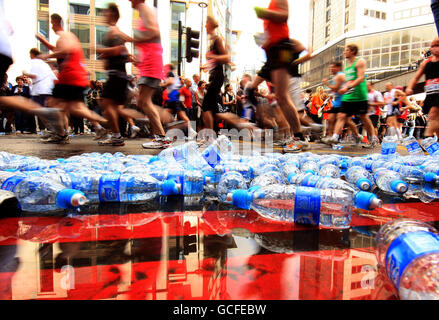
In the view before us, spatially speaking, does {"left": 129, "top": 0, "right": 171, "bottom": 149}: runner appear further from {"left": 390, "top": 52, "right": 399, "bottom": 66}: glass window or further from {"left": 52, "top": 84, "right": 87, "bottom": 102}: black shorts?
{"left": 390, "top": 52, "right": 399, "bottom": 66}: glass window

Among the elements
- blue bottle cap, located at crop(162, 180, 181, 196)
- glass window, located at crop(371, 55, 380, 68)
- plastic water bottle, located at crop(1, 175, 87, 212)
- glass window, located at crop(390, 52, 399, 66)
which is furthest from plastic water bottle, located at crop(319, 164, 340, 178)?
glass window, located at crop(371, 55, 380, 68)

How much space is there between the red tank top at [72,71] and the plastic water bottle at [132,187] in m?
3.65

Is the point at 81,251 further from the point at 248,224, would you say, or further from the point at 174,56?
the point at 174,56

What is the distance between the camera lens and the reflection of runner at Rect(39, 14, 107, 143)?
4.71 metres

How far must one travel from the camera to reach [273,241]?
1332 mm

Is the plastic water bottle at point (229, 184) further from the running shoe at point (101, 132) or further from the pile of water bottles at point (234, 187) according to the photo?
the running shoe at point (101, 132)

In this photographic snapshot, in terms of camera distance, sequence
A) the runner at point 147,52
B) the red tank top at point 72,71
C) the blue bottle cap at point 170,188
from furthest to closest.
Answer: the red tank top at point 72,71, the runner at point 147,52, the blue bottle cap at point 170,188

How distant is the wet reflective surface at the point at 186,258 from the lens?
3.01ft

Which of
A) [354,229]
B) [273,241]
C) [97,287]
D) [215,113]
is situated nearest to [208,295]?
[97,287]

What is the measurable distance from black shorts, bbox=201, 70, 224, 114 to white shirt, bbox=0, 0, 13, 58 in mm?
3027

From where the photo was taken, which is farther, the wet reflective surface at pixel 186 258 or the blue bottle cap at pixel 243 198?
the blue bottle cap at pixel 243 198

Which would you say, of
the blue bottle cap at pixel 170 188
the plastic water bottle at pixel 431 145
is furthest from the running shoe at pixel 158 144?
the plastic water bottle at pixel 431 145

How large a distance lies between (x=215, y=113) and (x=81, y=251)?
494cm

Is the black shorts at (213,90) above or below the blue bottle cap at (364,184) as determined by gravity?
above
